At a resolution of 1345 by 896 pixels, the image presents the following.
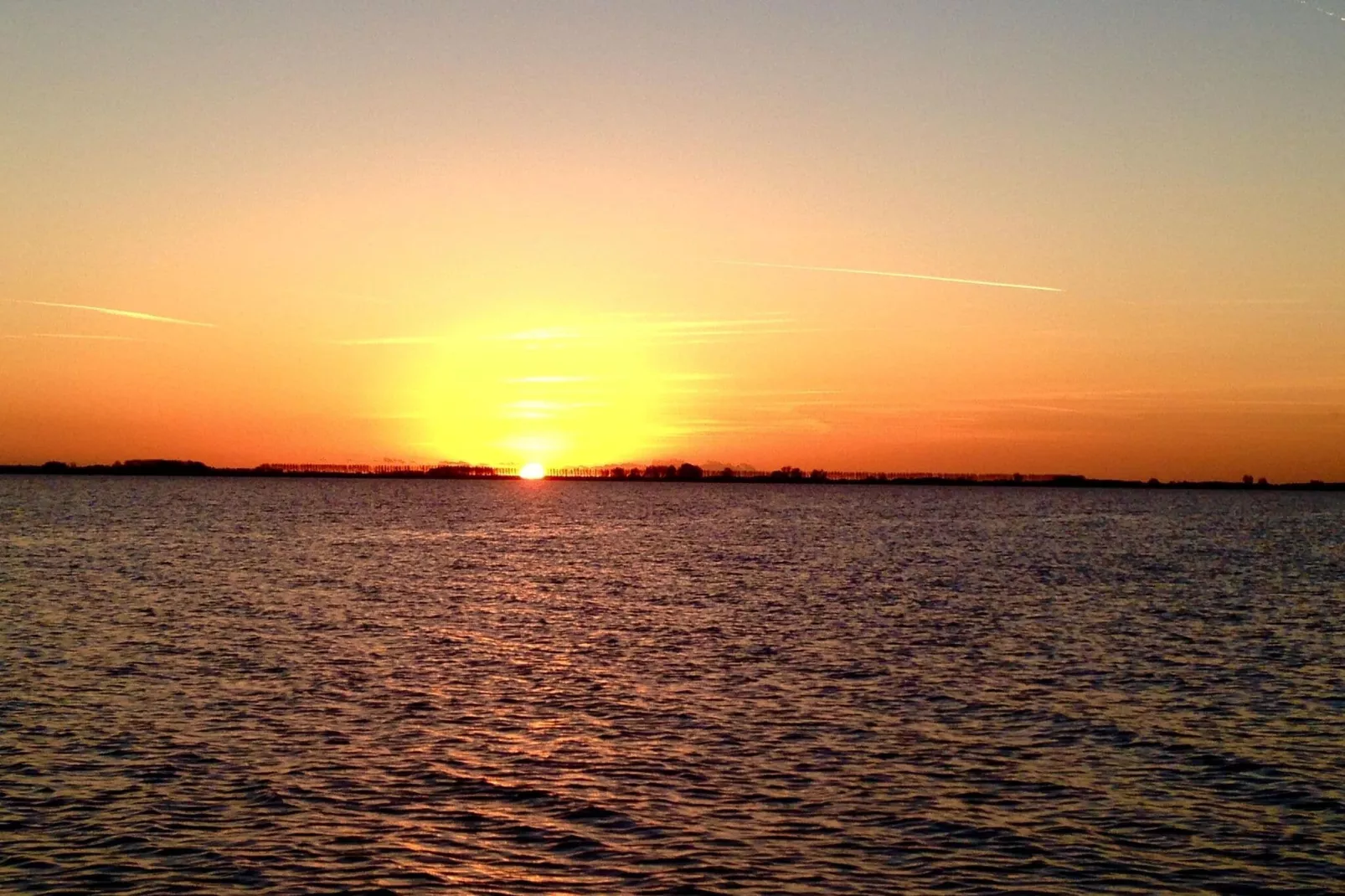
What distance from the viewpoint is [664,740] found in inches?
1126

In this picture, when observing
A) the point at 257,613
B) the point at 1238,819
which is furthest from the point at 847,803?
the point at 257,613

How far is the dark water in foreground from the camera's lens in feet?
65.6

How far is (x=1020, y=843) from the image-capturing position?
69.4 feet

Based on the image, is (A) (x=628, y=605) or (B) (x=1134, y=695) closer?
(B) (x=1134, y=695)

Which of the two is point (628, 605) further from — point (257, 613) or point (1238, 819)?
point (1238, 819)

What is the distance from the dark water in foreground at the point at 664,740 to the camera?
787 inches

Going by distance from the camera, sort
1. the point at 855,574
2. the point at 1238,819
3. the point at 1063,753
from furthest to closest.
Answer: the point at 855,574 → the point at 1063,753 → the point at 1238,819

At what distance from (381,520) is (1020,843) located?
14678cm

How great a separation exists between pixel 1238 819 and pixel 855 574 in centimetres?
5821

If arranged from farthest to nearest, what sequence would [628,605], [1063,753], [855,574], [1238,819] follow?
[855,574], [628,605], [1063,753], [1238,819]

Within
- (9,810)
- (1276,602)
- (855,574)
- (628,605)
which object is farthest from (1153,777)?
(855,574)

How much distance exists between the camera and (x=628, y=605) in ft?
197

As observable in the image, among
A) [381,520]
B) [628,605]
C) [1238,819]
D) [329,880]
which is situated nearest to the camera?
[329,880]

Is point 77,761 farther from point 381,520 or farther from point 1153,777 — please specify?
point 381,520
